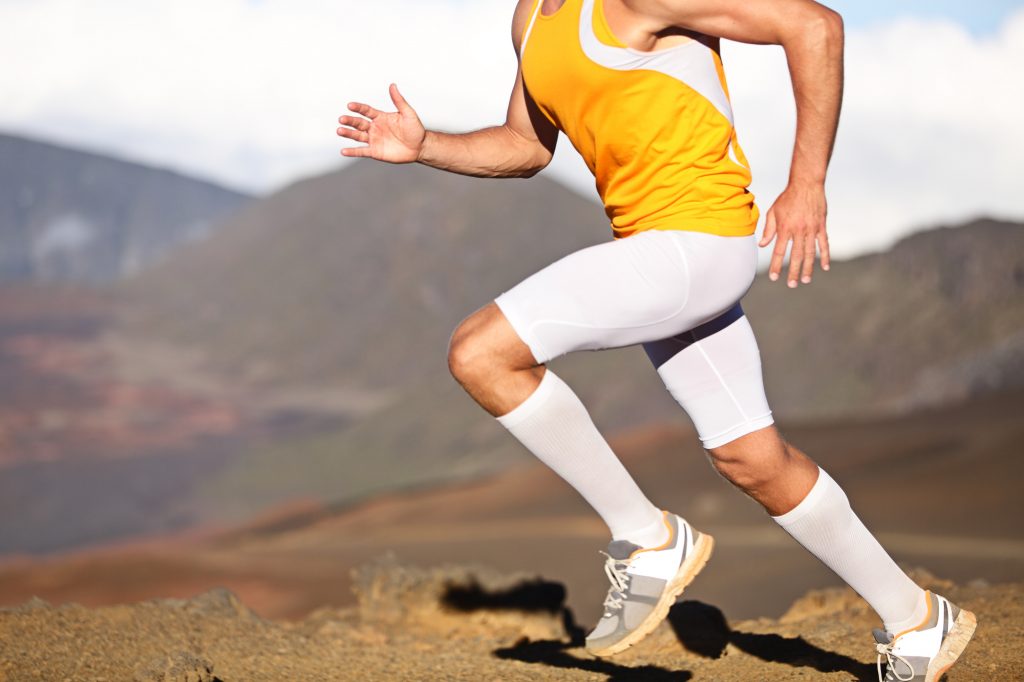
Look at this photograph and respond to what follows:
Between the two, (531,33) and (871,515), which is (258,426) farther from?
(531,33)

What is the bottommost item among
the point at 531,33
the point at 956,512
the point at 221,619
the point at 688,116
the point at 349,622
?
the point at 956,512

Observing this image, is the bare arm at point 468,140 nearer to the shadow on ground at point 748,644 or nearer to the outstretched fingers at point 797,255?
the outstretched fingers at point 797,255

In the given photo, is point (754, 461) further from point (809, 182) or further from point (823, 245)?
point (809, 182)

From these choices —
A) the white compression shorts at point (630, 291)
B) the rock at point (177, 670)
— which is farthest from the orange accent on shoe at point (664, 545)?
the rock at point (177, 670)

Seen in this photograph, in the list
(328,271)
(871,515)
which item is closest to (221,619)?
(871,515)

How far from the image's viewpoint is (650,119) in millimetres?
2941

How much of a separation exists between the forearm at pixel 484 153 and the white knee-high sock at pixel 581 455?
29.1 inches

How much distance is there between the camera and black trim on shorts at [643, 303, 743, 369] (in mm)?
3242

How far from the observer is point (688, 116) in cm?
296

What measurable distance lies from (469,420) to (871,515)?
2439 cm

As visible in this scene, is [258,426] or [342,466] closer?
[342,466]

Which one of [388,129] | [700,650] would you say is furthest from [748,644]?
[388,129]

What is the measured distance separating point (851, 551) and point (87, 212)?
8115 cm

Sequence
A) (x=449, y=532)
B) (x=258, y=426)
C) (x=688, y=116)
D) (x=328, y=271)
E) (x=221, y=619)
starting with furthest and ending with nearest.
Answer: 1. (x=328, y=271)
2. (x=258, y=426)
3. (x=449, y=532)
4. (x=221, y=619)
5. (x=688, y=116)
